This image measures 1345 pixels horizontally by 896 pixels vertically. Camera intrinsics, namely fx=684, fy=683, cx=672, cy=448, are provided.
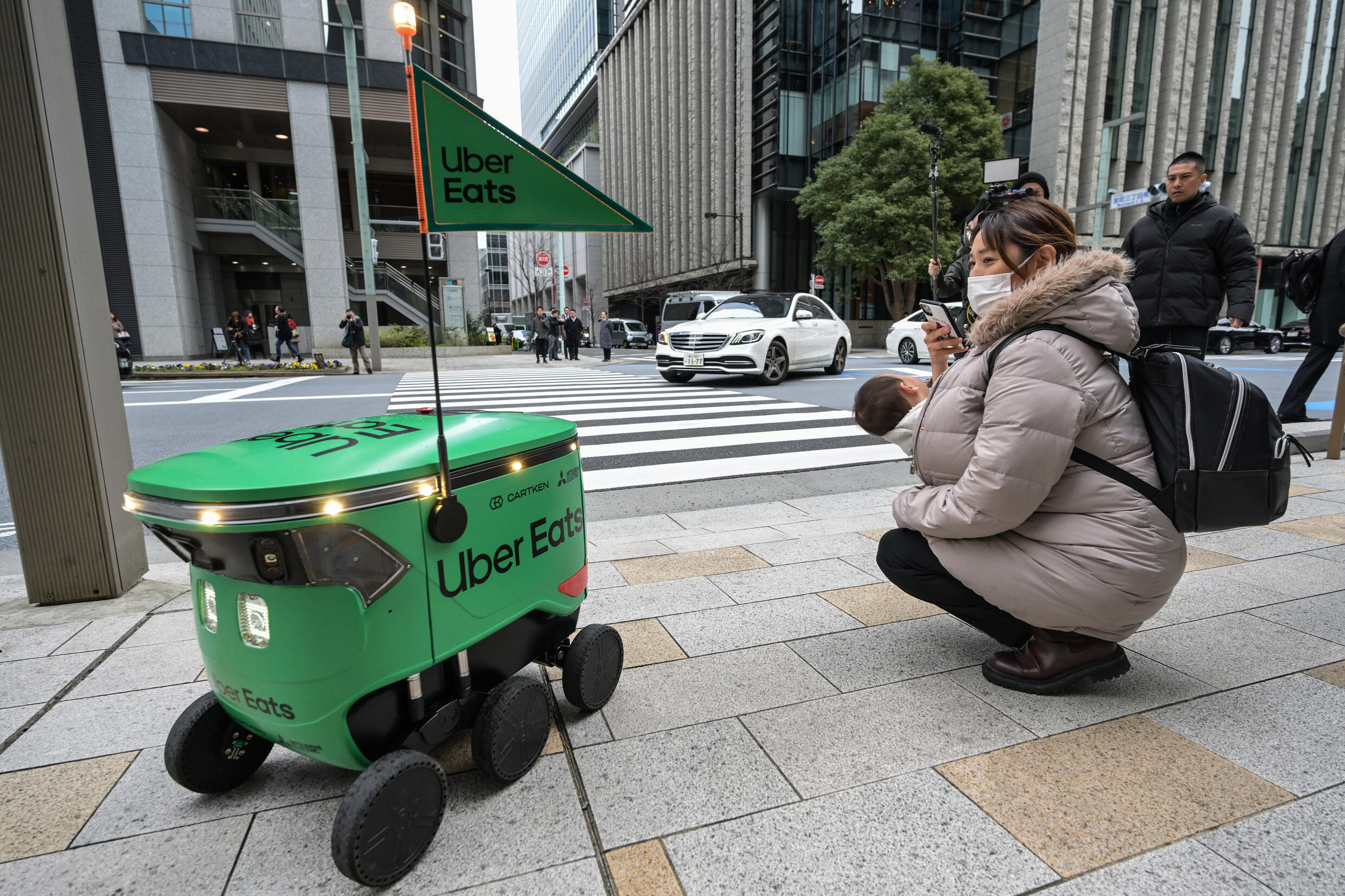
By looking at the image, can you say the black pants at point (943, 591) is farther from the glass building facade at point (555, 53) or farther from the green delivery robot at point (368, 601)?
the glass building facade at point (555, 53)

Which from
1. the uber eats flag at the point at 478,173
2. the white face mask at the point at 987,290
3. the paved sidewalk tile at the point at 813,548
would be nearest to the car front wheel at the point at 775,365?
the paved sidewalk tile at the point at 813,548

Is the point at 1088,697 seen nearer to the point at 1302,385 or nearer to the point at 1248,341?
the point at 1302,385

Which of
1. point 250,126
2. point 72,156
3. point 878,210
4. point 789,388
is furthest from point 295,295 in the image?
point 72,156

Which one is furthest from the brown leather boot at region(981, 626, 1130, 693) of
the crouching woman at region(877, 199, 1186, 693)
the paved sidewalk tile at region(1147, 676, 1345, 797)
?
the paved sidewalk tile at region(1147, 676, 1345, 797)

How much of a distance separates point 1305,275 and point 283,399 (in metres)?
12.8

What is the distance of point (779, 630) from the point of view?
8.66 feet

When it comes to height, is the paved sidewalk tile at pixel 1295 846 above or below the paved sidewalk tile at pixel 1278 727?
above

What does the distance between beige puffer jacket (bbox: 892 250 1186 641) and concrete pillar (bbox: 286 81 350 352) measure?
89.5 feet

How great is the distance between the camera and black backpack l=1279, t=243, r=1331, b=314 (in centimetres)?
541

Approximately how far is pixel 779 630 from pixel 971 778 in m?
0.98

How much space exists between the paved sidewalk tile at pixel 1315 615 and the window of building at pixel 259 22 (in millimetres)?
30386

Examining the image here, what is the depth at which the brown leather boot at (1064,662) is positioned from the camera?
2104 mm

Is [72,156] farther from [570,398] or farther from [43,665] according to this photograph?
[570,398]

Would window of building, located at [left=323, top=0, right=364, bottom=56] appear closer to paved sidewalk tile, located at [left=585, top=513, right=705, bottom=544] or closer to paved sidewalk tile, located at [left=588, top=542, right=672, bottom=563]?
paved sidewalk tile, located at [left=585, top=513, right=705, bottom=544]
